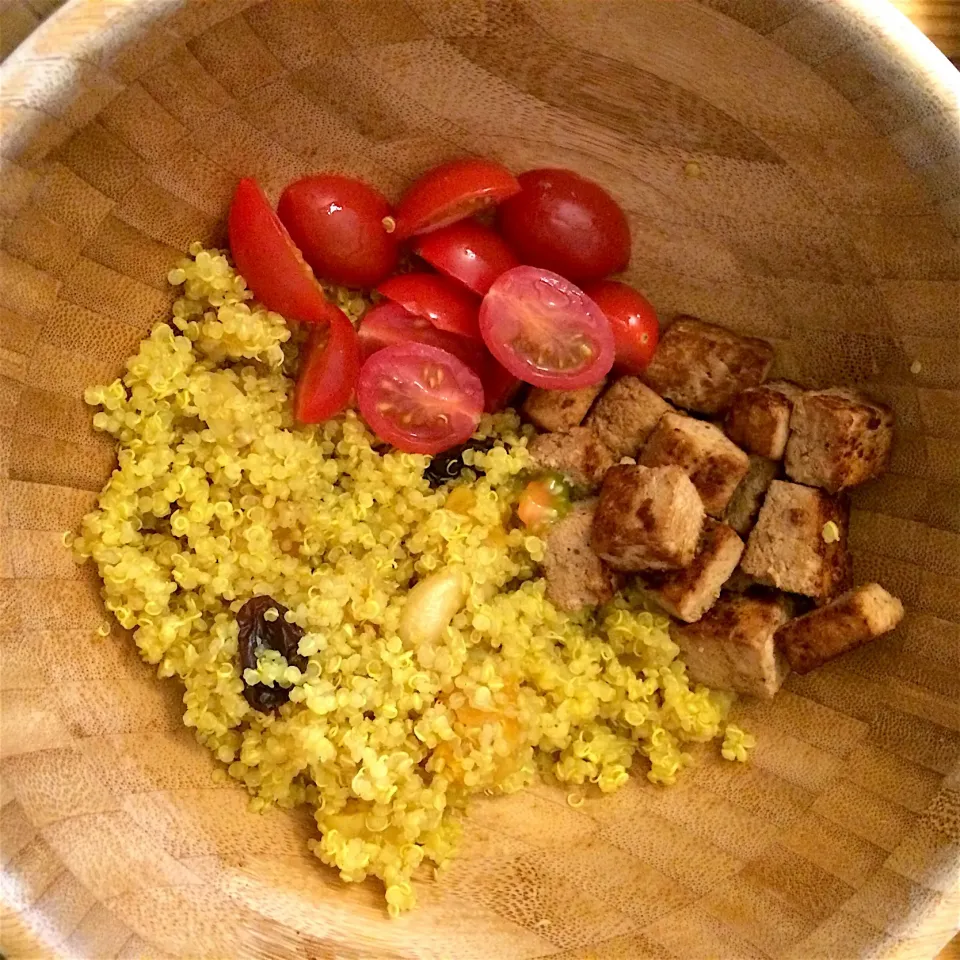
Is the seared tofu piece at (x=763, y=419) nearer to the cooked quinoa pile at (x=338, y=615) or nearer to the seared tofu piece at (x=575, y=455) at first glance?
the seared tofu piece at (x=575, y=455)

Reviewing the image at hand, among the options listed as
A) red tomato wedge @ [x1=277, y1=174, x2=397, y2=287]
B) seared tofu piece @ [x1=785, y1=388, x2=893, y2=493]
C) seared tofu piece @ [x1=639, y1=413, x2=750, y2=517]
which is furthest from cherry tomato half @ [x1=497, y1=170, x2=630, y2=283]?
seared tofu piece @ [x1=785, y1=388, x2=893, y2=493]

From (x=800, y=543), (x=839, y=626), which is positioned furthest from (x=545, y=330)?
(x=839, y=626)

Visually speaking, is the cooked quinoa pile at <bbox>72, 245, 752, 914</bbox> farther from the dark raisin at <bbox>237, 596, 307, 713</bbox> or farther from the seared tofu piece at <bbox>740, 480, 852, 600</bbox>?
the seared tofu piece at <bbox>740, 480, 852, 600</bbox>

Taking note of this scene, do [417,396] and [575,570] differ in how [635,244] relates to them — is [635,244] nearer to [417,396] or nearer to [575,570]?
[417,396]

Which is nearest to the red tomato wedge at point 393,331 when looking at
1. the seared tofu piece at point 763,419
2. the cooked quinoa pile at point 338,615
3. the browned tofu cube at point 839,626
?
the cooked quinoa pile at point 338,615

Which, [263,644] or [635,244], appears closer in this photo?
[263,644]

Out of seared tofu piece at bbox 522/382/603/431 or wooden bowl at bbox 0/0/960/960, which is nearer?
wooden bowl at bbox 0/0/960/960
